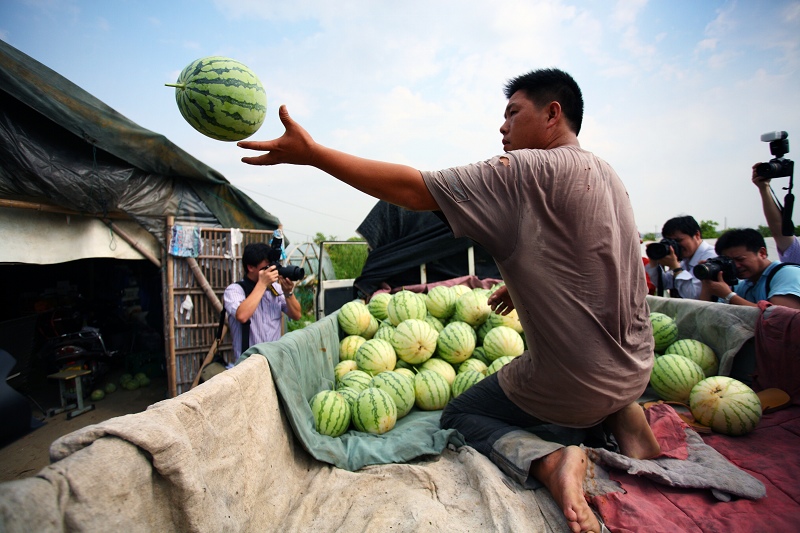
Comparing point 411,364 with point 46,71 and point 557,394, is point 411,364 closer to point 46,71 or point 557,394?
point 557,394

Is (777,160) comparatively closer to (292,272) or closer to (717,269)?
(717,269)

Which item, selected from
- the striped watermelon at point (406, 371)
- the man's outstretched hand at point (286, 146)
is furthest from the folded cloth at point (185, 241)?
the man's outstretched hand at point (286, 146)

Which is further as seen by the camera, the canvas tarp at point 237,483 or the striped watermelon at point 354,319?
the striped watermelon at point 354,319

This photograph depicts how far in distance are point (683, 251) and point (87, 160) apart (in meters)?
7.12

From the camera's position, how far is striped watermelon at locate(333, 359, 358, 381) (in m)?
3.69

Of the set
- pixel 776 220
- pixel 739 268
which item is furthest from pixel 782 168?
pixel 739 268

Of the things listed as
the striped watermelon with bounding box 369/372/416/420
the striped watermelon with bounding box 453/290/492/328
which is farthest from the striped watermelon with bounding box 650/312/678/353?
the striped watermelon with bounding box 369/372/416/420

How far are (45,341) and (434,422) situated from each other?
24.9ft

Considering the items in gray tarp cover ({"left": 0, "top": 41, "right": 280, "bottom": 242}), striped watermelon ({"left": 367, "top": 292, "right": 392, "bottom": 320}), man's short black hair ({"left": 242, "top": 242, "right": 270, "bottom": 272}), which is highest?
gray tarp cover ({"left": 0, "top": 41, "right": 280, "bottom": 242})

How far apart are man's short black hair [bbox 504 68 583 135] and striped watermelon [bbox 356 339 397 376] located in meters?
2.33

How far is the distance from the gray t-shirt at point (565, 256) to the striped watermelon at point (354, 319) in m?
2.68

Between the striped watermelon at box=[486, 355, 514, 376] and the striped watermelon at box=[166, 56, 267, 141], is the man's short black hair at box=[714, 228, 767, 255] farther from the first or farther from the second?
the striped watermelon at box=[166, 56, 267, 141]

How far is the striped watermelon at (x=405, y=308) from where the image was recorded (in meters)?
4.27

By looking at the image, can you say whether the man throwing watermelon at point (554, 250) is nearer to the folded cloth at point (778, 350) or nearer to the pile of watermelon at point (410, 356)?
the pile of watermelon at point (410, 356)
